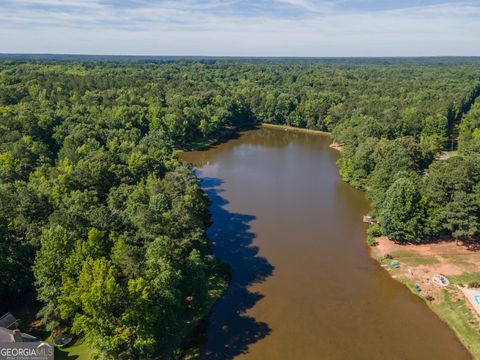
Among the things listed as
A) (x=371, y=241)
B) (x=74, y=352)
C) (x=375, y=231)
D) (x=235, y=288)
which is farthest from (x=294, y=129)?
(x=74, y=352)

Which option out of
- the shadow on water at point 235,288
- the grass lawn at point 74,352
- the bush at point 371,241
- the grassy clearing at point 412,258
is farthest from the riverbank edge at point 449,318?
the grass lawn at point 74,352

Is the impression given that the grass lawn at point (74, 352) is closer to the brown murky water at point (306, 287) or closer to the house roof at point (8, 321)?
the house roof at point (8, 321)

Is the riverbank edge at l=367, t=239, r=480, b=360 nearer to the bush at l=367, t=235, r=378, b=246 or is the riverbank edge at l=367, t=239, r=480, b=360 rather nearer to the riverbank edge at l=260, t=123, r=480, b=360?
the riverbank edge at l=260, t=123, r=480, b=360

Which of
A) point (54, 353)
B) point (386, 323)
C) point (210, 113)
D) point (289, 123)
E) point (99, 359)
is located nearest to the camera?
point (99, 359)

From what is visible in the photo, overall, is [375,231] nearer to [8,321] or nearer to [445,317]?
[445,317]

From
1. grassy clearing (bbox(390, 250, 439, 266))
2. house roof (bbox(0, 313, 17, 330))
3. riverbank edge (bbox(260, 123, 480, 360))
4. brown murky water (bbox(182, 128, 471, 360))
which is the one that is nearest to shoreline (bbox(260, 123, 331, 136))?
brown murky water (bbox(182, 128, 471, 360))

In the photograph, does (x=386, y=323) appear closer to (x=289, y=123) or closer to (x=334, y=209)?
(x=334, y=209)

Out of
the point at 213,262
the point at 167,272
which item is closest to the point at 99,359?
the point at 167,272
